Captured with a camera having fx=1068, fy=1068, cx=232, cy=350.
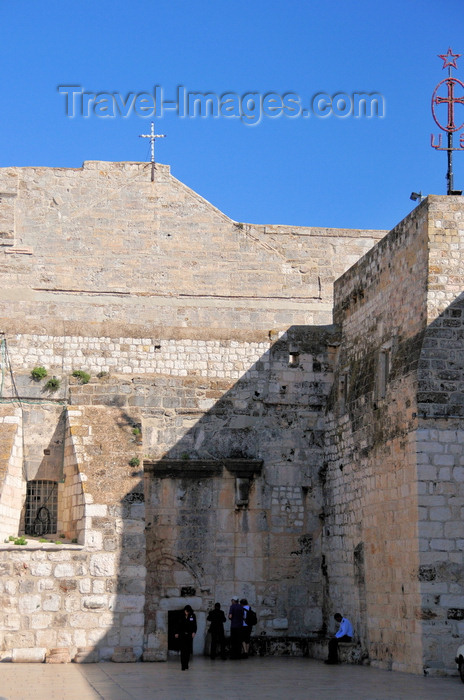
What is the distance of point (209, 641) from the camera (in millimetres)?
17125

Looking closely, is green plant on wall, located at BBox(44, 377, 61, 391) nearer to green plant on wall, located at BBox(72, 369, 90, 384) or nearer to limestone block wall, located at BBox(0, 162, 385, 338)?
green plant on wall, located at BBox(72, 369, 90, 384)

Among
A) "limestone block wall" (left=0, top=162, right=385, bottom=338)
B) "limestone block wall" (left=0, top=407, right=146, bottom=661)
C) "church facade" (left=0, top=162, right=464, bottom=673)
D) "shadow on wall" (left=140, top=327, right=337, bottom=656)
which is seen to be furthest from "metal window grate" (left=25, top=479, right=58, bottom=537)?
"limestone block wall" (left=0, top=162, right=385, bottom=338)

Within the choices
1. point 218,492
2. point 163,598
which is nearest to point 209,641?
point 163,598

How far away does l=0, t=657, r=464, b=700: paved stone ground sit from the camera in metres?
11.2

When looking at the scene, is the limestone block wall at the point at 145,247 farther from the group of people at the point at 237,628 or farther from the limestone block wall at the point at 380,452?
the group of people at the point at 237,628

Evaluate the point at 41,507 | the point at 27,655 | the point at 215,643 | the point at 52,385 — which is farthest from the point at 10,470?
the point at 215,643

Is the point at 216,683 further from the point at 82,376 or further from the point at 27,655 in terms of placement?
the point at 82,376

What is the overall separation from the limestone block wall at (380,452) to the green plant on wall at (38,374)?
491cm

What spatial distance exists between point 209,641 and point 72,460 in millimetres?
3653

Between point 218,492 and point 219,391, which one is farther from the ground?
point 219,391

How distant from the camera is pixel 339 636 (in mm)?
15727

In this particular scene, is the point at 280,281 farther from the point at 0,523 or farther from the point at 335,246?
the point at 0,523

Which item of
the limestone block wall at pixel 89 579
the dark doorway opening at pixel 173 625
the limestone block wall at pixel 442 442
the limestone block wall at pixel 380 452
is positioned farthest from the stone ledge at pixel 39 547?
the limestone block wall at pixel 442 442

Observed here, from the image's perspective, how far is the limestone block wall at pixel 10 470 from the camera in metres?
16.6
